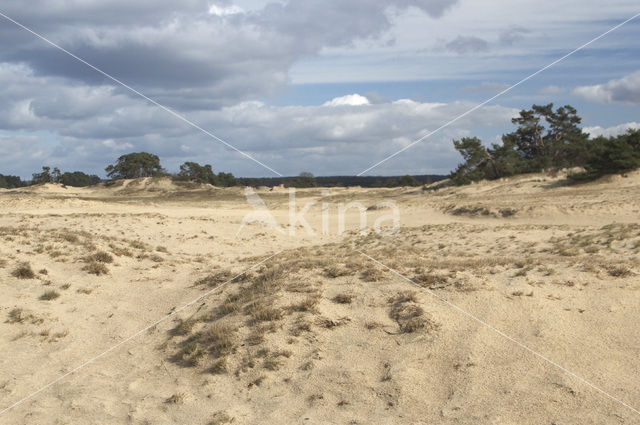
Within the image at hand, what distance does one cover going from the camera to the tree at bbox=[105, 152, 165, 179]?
3374 inches

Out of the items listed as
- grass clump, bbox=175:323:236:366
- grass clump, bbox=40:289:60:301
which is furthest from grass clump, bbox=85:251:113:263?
grass clump, bbox=175:323:236:366

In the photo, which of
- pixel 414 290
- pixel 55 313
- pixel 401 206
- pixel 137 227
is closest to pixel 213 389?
pixel 414 290

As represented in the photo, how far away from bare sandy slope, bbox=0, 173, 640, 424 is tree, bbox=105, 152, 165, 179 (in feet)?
251

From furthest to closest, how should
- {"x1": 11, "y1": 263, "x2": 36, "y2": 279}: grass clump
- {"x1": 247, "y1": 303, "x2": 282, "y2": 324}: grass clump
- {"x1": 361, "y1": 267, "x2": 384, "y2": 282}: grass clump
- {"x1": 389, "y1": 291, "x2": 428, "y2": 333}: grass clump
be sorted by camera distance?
{"x1": 11, "y1": 263, "x2": 36, "y2": 279}: grass clump, {"x1": 361, "y1": 267, "x2": 384, "y2": 282}: grass clump, {"x1": 247, "y1": 303, "x2": 282, "y2": 324}: grass clump, {"x1": 389, "y1": 291, "x2": 428, "y2": 333}: grass clump

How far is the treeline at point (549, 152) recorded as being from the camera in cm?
3450

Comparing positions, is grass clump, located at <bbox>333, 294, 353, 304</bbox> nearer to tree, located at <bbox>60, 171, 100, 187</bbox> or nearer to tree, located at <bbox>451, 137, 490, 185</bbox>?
tree, located at <bbox>451, 137, 490, 185</bbox>

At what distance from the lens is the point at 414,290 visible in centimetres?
848

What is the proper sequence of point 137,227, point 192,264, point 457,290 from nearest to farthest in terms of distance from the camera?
point 457,290 < point 192,264 < point 137,227

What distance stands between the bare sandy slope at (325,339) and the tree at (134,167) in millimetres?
76554

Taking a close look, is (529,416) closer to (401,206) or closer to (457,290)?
(457,290)

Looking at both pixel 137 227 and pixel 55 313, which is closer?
pixel 55 313

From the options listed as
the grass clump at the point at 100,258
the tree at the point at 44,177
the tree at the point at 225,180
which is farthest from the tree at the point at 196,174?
the grass clump at the point at 100,258

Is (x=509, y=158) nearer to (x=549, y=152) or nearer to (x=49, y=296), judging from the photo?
(x=549, y=152)

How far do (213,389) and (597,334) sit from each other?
527 cm
